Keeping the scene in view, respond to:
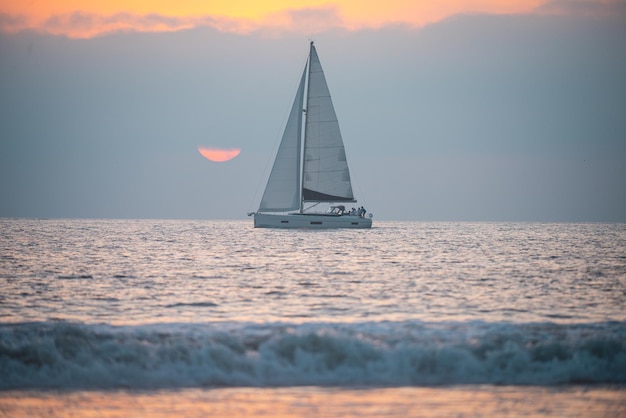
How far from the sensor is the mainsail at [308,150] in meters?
81.9

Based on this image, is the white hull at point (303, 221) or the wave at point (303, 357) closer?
the wave at point (303, 357)

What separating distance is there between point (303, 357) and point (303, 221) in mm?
66377

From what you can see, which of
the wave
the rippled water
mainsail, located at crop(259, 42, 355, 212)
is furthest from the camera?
mainsail, located at crop(259, 42, 355, 212)

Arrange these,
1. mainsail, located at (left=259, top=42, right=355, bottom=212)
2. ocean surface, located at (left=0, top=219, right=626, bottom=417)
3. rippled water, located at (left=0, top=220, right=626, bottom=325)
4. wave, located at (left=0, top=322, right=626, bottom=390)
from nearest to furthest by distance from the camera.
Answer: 1. ocean surface, located at (left=0, top=219, right=626, bottom=417)
2. wave, located at (left=0, top=322, right=626, bottom=390)
3. rippled water, located at (left=0, top=220, right=626, bottom=325)
4. mainsail, located at (left=259, top=42, right=355, bottom=212)

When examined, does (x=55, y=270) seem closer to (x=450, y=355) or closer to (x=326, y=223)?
(x=450, y=355)

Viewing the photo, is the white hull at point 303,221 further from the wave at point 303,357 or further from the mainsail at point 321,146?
the wave at point 303,357

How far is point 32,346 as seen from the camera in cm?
1712

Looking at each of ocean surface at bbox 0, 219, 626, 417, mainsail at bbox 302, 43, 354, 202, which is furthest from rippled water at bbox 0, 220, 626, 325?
mainsail at bbox 302, 43, 354, 202

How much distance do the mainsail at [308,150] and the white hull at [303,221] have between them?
0.97 m

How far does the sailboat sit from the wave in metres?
63.7

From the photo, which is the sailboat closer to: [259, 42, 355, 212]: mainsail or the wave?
[259, 42, 355, 212]: mainsail

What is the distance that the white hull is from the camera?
82500mm

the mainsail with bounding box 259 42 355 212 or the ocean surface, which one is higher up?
the mainsail with bounding box 259 42 355 212

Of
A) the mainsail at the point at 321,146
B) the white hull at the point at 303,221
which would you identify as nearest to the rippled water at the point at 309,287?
the white hull at the point at 303,221
